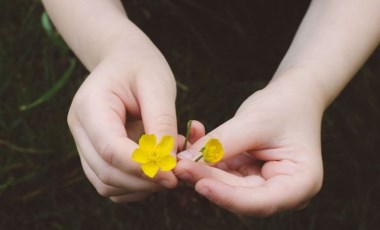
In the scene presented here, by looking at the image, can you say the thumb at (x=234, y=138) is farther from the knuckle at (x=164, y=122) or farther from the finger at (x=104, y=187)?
the finger at (x=104, y=187)

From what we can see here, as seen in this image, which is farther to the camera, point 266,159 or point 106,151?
point 266,159

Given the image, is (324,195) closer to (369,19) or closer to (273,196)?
(369,19)

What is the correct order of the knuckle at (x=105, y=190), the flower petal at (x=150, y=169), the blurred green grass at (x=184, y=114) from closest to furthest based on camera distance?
the flower petal at (x=150, y=169) → the knuckle at (x=105, y=190) → the blurred green grass at (x=184, y=114)

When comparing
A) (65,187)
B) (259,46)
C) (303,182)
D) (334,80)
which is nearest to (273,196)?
(303,182)

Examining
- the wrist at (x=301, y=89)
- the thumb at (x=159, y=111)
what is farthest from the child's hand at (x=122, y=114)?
the wrist at (x=301, y=89)

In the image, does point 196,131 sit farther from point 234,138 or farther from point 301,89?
point 301,89

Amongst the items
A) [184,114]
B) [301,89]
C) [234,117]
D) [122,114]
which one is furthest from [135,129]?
[184,114]

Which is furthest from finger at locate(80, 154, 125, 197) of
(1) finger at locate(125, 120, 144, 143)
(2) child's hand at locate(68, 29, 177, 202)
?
(1) finger at locate(125, 120, 144, 143)
